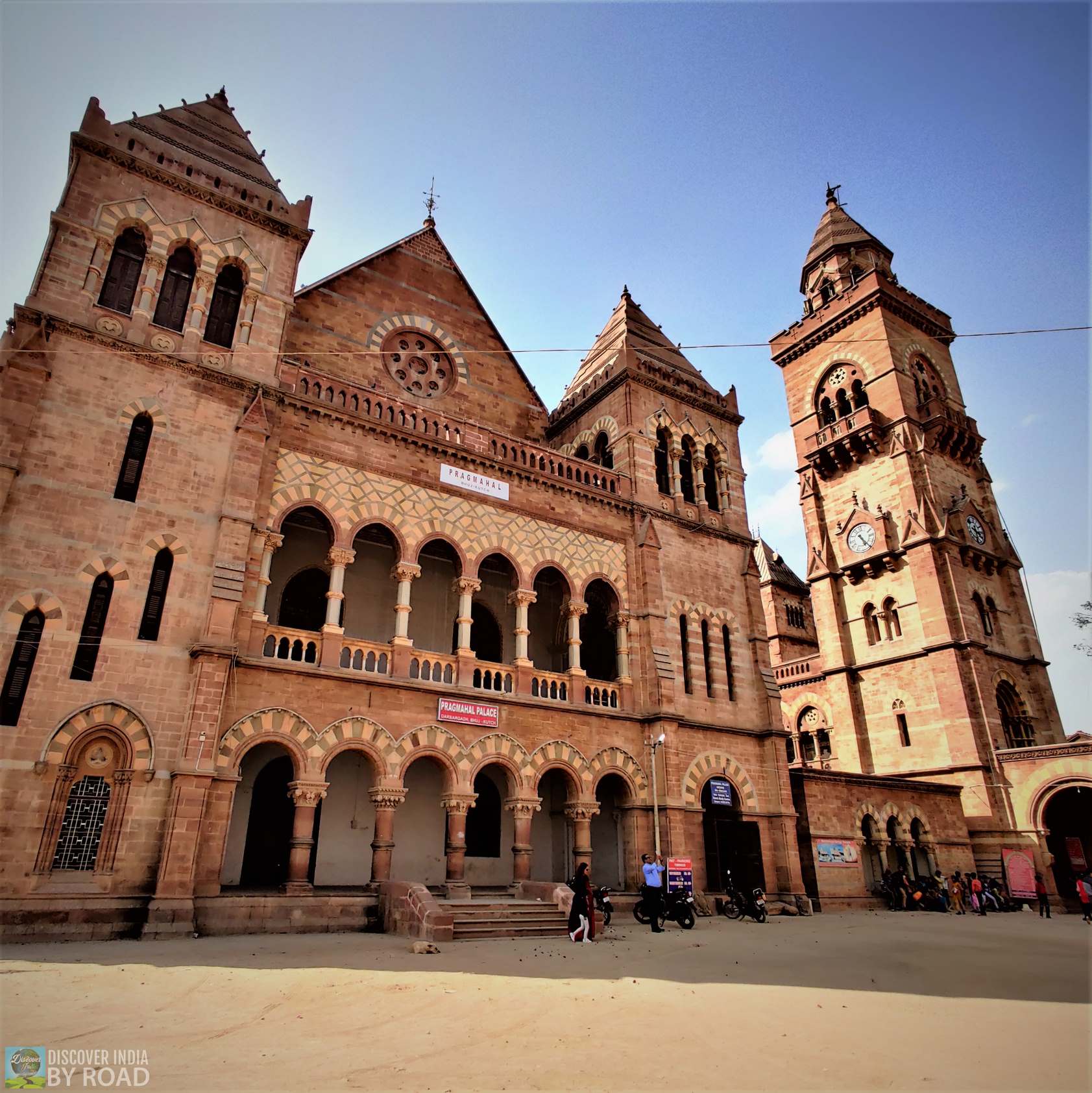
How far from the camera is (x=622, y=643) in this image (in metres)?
21.3

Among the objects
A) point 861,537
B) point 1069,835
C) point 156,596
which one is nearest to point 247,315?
point 156,596

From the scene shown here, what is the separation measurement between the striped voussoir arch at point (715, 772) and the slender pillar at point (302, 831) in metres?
9.84

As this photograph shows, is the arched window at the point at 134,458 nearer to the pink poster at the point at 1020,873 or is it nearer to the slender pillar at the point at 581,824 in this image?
the slender pillar at the point at 581,824

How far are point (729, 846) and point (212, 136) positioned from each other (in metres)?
23.8

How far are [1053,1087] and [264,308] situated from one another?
19360mm

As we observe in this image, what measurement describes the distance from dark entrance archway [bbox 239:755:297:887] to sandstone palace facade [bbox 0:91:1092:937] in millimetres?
78

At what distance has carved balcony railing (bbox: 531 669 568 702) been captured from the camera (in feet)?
63.4

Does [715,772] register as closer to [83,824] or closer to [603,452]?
[603,452]

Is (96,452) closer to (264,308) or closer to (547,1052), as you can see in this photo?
(264,308)

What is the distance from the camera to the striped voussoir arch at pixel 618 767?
19.1m

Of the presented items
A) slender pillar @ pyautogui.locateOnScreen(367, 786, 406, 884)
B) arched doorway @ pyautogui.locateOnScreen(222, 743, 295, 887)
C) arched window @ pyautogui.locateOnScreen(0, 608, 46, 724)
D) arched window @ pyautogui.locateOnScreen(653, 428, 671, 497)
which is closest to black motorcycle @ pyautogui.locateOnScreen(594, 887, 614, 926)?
slender pillar @ pyautogui.locateOnScreen(367, 786, 406, 884)

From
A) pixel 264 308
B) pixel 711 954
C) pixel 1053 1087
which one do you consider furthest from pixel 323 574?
pixel 1053 1087

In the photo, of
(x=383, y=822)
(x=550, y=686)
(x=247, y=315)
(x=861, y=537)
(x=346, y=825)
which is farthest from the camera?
(x=861, y=537)

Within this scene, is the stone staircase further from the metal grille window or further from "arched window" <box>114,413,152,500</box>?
"arched window" <box>114,413,152,500</box>
